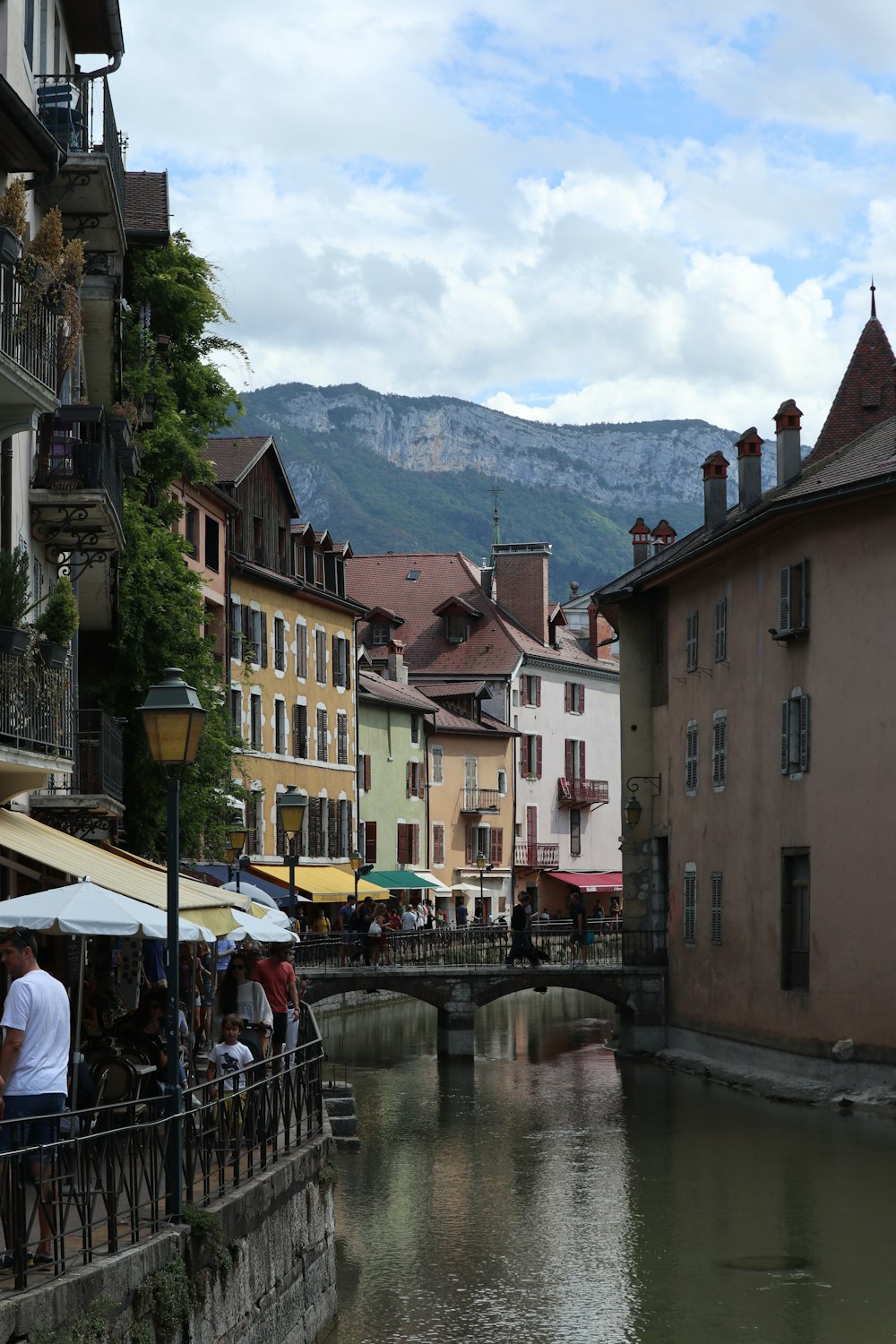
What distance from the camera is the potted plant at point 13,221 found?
50.3 feet

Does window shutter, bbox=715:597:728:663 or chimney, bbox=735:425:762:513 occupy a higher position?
chimney, bbox=735:425:762:513

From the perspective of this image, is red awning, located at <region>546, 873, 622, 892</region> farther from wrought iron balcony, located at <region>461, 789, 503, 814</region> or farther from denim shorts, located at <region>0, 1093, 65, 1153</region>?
denim shorts, located at <region>0, 1093, 65, 1153</region>

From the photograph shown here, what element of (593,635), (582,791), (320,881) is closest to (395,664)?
(582,791)

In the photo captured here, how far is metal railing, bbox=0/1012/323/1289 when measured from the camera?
9.44 metres

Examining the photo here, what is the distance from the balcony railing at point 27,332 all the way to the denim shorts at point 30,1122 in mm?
7117

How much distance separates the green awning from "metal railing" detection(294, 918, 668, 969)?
53.0ft

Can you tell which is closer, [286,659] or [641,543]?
[641,543]

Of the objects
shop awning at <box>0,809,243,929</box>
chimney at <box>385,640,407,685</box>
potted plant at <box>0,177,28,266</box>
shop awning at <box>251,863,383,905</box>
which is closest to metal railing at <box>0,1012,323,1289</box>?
shop awning at <box>0,809,243,929</box>

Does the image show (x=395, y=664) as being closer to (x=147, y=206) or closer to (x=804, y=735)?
(x=147, y=206)

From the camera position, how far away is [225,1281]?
40.0ft

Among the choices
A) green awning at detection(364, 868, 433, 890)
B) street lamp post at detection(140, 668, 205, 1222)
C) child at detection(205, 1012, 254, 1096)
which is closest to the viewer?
street lamp post at detection(140, 668, 205, 1222)

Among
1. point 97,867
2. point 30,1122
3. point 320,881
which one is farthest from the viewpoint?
point 320,881

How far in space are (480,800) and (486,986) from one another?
32000 millimetres

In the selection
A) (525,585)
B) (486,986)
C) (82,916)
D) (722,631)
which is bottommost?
(486,986)
